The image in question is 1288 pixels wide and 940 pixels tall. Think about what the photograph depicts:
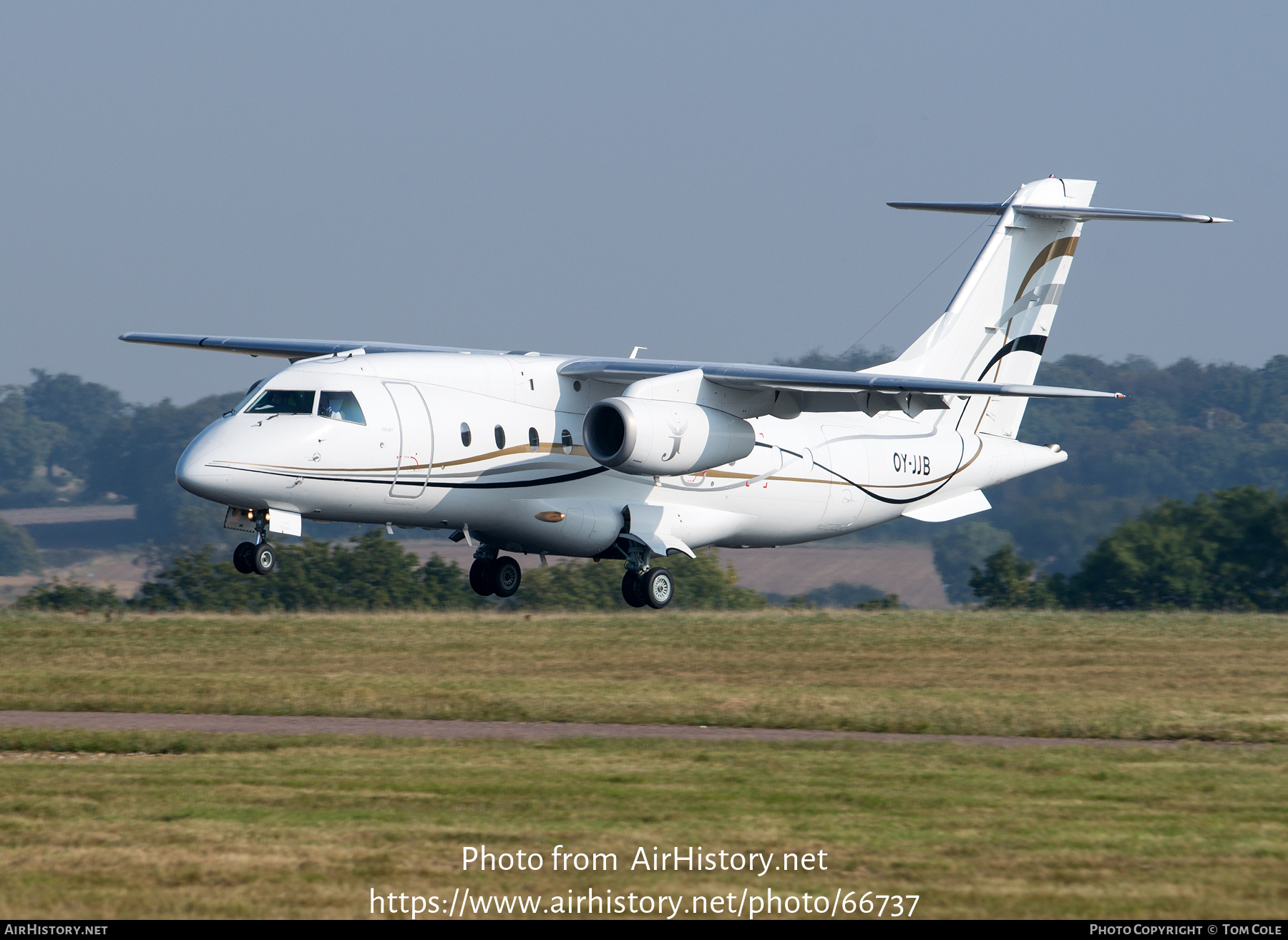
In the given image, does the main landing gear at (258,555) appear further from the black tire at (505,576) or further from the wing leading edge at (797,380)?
the black tire at (505,576)

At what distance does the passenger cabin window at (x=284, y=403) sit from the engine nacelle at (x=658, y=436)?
3.82 m

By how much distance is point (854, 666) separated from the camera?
65.8 feet

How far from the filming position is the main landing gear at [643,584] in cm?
2444

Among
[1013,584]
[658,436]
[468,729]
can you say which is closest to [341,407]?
[658,436]

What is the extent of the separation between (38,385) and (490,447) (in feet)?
304

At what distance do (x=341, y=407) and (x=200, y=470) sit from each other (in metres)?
2.17

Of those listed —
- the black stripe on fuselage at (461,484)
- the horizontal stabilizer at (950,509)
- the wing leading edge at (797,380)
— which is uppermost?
the wing leading edge at (797,380)

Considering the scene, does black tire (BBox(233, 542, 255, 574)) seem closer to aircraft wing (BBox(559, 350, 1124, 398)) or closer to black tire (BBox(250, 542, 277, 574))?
black tire (BBox(250, 542, 277, 574))

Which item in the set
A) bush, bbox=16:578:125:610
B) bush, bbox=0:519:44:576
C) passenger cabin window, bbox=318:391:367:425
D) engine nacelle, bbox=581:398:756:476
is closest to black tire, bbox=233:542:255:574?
passenger cabin window, bbox=318:391:367:425

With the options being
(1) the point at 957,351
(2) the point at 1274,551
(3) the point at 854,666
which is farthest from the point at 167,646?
(2) the point at 1274,551

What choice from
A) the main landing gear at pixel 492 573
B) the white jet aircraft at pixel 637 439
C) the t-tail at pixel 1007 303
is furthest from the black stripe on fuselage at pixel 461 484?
the t-tail at pixel 1007 303

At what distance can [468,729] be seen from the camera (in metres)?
14.8

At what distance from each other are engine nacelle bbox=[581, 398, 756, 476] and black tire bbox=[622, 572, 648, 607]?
248 cm

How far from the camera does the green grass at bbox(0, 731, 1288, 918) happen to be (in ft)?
27.4
